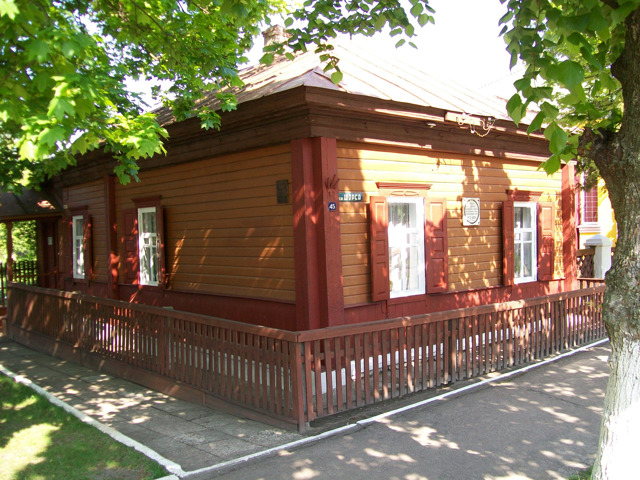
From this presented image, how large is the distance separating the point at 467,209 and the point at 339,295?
3.28 meters

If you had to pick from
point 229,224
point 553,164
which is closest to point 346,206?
point 229,224

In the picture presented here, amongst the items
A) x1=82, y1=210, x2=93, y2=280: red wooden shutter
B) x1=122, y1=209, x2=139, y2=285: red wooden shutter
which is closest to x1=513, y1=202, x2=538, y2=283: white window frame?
x1=122, y1=209, x2=139, y2=285: red wooden shutter

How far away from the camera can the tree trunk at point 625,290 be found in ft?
12.4

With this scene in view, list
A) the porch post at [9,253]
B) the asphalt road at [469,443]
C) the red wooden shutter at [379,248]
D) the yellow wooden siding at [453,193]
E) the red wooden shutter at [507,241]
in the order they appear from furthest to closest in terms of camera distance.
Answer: the porch post at [9,253] → the red wooden shutter at [507,241] → the red wooden shutter at [379,248] → the yellow wooden siding at [453,193] → the asphalt road at [469,443]

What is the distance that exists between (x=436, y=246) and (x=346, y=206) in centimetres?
191

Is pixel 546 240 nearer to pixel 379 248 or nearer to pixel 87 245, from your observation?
pixel 379 248

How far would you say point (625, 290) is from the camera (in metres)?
3.78

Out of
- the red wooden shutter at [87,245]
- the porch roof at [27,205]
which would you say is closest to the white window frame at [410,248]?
the red wooden shutter at [87,245]

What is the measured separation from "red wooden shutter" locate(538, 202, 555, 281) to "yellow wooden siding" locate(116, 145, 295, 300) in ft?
18.2

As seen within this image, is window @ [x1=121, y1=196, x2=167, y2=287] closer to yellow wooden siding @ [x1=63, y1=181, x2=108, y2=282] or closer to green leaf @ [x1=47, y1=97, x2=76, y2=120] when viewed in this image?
yellow wooden siding @ [x1=63, y1=181, x2=108, y2=282]

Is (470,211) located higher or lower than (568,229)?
higher

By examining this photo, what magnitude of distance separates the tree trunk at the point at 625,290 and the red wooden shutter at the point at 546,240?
7.30 m

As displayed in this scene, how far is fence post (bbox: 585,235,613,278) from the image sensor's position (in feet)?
45.4

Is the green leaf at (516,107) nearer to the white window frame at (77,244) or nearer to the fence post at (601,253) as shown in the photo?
the fence post at (601,253)
